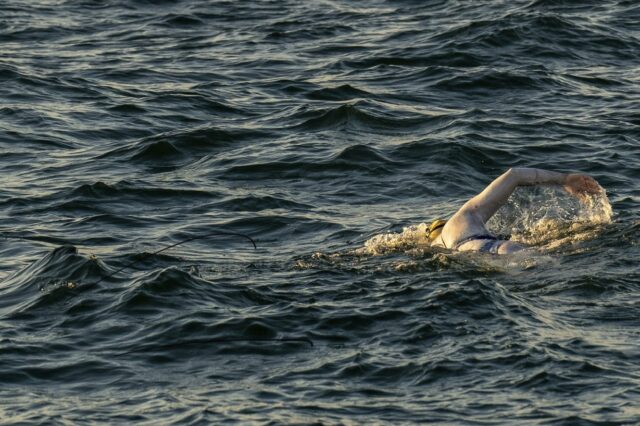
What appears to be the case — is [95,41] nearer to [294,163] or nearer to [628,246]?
[294,163]

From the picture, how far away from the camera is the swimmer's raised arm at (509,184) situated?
37.5 ft

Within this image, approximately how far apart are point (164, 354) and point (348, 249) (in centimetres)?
313

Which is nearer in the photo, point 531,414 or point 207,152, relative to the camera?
point 531,414

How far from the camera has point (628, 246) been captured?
11.3m

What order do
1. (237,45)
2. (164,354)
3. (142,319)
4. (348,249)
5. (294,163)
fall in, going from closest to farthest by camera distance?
(164,354) < (142,319) < (348,249) < (294,163) < (237,45)

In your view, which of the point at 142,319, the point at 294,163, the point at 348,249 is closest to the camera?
the point at 142,319

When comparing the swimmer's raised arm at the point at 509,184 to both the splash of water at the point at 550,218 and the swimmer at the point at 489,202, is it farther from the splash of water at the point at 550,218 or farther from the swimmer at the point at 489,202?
the splash of water at the point at 550,218

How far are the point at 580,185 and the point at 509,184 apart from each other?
0.61 m

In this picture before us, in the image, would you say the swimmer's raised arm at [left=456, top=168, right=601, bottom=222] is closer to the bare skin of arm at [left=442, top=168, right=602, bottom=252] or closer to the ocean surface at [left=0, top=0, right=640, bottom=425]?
the bare skin of arm at [left=442, top=168, right=602, bottom=252]

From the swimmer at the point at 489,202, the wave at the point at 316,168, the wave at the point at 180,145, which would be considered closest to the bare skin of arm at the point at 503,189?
the swimmer at the point at 489,202

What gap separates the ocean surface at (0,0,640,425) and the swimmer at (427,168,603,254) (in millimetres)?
217

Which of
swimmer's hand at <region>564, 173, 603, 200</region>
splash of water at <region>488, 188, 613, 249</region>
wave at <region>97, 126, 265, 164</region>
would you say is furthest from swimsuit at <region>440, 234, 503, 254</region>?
wave at <region>97, 126, 265, 164</region>

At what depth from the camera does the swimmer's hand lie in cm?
1149

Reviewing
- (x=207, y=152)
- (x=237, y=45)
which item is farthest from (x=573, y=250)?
(x=237, y=45)
